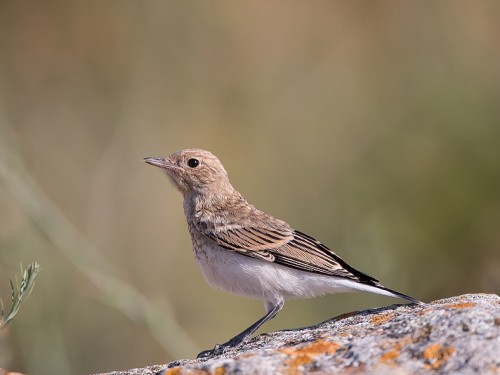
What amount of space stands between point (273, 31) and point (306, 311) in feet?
20.1

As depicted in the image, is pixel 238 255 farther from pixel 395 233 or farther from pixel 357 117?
pixel 357 117

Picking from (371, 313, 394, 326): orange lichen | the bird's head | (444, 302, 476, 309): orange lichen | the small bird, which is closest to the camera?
(444, 302, 476, 309): orange lichen

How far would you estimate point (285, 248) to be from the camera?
6840mm

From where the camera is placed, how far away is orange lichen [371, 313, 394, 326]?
4682 millimetres

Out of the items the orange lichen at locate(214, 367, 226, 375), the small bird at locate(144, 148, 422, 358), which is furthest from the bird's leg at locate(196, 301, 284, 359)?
the orange lichen at locate(214, 367, 226, 375)

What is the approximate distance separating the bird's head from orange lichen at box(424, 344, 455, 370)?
4073mm

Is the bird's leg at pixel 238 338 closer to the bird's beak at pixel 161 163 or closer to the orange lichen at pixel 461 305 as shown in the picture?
the orange lichen at pixel 461 305

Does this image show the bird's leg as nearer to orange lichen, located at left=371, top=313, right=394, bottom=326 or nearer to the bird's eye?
orange lichen, located at left=371, top=313, right=394, bottom=326

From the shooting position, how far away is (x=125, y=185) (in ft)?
39.9

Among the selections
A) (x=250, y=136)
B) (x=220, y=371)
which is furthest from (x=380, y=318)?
(x=250, y=136)

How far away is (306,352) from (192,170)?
12.8 feet

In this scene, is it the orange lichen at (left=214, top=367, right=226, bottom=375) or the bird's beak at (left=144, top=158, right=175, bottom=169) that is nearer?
the orange lichen at (left=214, top=367, right=226, bottom=375)

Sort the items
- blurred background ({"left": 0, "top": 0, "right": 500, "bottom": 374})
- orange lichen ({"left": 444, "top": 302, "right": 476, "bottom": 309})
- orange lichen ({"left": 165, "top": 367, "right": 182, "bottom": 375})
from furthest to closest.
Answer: blurred background ({"left": 0, "top": 0, "right": 500, "bottom": 374})
orange lichen ({"left": 444, "top": 302, "right": 476, "bottom": 309})
orange lichen ({"left": 165, "top": 367, "right": 182, "bottom": 375})

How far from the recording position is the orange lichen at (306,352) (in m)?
4.06
